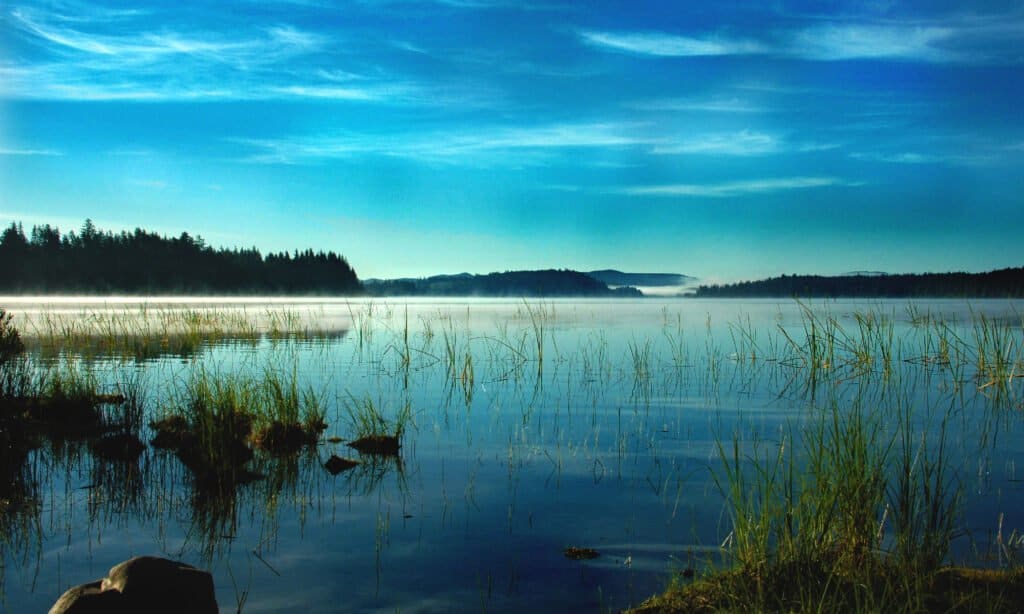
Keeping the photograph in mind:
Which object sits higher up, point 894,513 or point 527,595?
point 894,513

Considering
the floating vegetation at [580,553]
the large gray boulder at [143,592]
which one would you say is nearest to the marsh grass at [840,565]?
the floating vegetation at [580,553]

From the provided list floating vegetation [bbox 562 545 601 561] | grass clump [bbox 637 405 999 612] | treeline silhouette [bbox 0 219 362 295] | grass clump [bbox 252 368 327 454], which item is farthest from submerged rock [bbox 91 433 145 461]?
treeline silhouette [bbox 0 219 362 295]

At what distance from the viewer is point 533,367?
17.8 m

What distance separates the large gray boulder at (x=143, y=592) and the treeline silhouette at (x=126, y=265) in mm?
109425

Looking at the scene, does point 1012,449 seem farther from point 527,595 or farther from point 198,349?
point 198,349

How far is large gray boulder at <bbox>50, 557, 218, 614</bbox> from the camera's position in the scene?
165 inches

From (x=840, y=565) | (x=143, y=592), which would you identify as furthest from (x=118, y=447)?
(x=840, y=565)

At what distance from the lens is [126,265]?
Answer: 335 feet

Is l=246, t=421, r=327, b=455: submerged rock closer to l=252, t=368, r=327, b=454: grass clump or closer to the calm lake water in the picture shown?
l=252, t=368, r=327, b=454: grass clump

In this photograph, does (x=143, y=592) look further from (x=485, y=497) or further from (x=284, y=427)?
(x=284, y=427)

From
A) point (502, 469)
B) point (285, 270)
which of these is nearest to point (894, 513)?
point (502, 469)

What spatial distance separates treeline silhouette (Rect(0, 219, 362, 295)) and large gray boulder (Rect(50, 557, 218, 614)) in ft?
359

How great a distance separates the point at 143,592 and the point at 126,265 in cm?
11020

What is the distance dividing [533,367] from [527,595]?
42.1 feet
